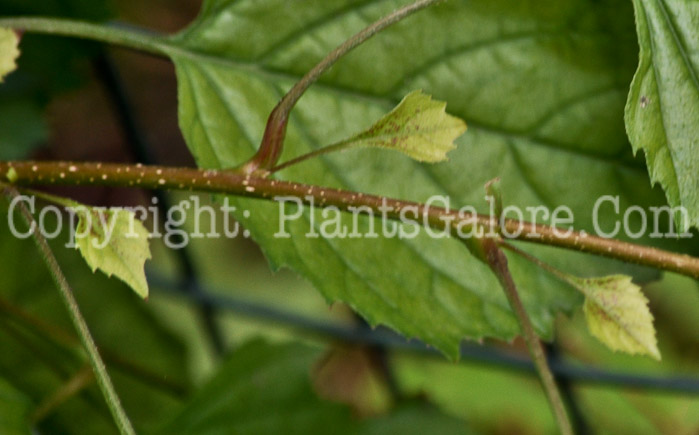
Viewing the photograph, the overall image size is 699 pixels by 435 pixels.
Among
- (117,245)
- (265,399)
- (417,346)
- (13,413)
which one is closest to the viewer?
(117,245)

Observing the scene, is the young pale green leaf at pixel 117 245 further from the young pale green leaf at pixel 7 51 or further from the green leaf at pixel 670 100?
the green leaf at pixel 670 100

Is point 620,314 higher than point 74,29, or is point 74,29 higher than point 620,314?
point 74,29

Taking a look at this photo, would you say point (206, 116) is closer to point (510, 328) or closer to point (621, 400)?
point (510, 328)

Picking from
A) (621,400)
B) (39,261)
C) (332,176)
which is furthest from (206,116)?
(621,400)

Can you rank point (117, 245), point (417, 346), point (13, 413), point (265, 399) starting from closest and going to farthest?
point (117, 245)
point (13, 413)
point (265, 399)
point (417, 346)

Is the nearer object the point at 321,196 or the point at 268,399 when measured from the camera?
the point at 321,196

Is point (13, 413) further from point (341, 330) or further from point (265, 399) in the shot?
point (341, 330)

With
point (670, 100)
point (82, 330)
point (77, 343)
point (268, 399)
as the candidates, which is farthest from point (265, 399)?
point (670, 100)

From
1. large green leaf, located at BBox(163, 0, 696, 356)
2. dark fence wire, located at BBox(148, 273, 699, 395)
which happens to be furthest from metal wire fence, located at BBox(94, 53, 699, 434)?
large green leaf, located at BBox(163, 0, 696, 356)
